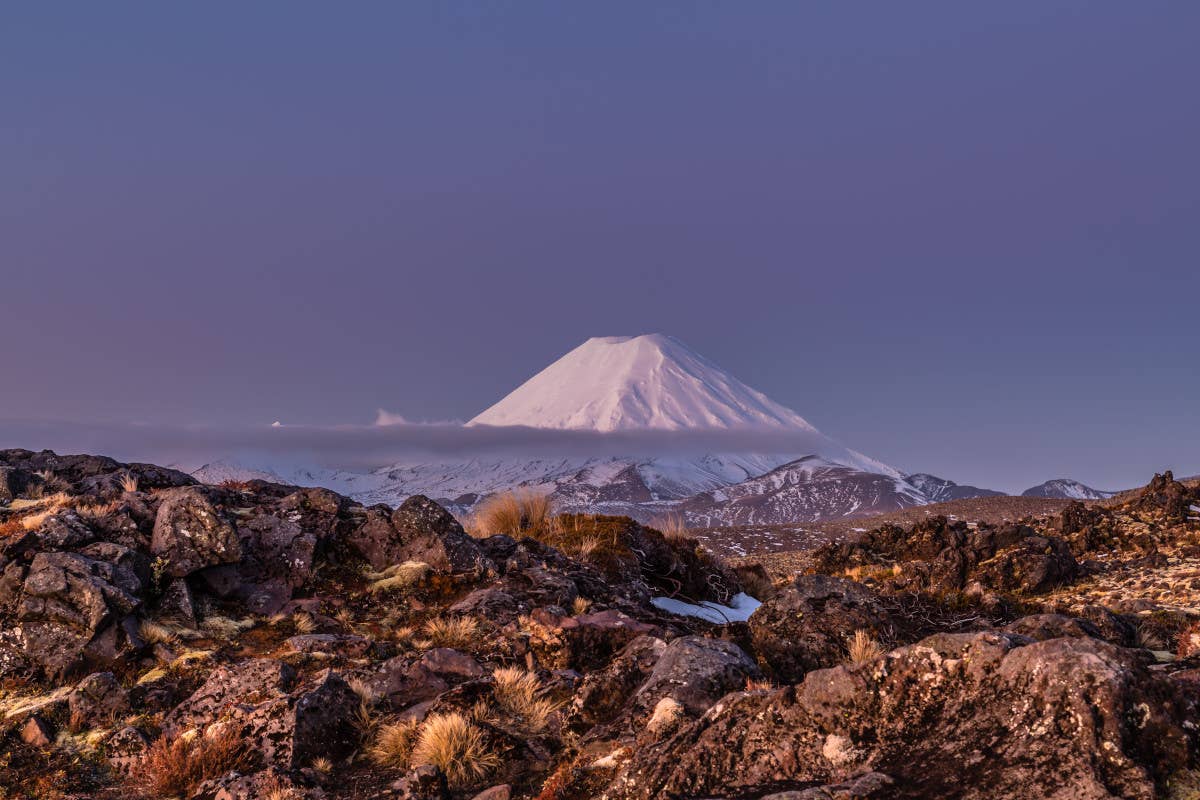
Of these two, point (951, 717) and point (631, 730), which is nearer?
point (951, 717)

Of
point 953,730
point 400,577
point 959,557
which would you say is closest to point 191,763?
point 400,577

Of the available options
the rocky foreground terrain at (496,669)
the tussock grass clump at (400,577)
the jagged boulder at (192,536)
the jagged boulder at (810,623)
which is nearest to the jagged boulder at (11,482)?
the rocky foreground terrain at (496,669)

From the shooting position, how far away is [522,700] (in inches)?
281

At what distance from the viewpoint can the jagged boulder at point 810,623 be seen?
831 centimetres

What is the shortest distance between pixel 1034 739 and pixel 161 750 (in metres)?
6.91

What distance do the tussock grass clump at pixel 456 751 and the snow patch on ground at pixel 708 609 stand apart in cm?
744

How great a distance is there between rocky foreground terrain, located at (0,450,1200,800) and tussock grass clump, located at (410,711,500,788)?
20mm

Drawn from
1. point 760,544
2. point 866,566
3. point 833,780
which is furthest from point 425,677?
point 760,544

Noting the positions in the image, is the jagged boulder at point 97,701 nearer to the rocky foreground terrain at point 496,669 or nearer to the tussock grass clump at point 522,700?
the rocky foreground terrain at point 496,669

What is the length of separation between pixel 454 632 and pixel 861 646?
16.8 ft

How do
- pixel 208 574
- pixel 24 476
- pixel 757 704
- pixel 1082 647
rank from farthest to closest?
pixel 24 476, pixel 208 574, pixel 757 704, pixel 1082 647

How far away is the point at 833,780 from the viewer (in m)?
4.06

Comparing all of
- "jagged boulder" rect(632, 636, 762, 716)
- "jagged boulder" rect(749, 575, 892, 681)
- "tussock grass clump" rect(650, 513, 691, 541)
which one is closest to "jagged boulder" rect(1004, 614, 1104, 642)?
"jagged boulder" rect(749, 575, 892, 681)

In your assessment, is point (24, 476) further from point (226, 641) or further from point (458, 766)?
point (458, 766)
